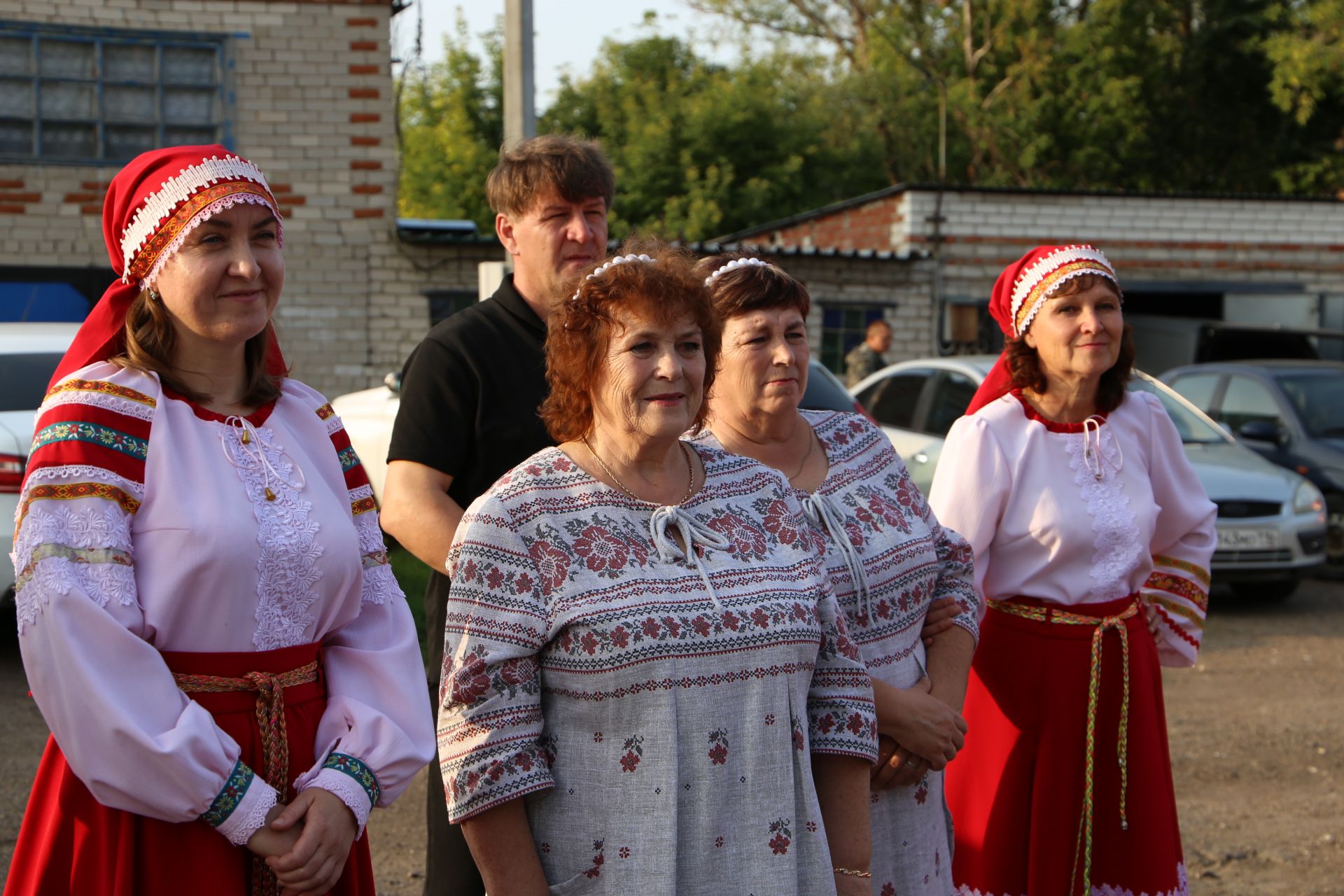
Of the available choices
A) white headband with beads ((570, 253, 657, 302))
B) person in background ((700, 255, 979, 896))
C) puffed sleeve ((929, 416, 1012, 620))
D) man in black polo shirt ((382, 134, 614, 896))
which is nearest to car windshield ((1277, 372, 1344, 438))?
puffed sleeve ((929, 416, 1012, 620))

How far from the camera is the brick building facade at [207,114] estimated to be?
13266 millimetres

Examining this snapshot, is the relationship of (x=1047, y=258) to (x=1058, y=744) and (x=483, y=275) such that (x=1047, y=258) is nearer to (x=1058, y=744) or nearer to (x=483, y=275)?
(x=1058, y=744)

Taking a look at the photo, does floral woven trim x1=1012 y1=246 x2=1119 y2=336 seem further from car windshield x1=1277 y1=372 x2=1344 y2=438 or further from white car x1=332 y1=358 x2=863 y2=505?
car windshield x1=1277 y1=372 x2=1344 y2=438

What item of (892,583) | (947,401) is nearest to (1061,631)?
(892,583)

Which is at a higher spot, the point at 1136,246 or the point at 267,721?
the point at 1136,246

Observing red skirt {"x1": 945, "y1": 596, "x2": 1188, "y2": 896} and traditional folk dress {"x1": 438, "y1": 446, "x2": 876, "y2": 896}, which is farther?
red skirt {"x1": 945, "y1": 596, "x2": 1188, "y2": 896}

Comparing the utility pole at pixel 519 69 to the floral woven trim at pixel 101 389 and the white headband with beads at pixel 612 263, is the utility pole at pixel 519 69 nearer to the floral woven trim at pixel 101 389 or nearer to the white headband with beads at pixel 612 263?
the white headband with beads at pixel 612 263

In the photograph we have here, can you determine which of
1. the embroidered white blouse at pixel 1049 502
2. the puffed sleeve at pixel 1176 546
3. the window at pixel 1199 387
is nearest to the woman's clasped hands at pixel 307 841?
the embroidered white blouse at pixel 1049 502

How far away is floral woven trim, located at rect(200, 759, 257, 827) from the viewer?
7.27 ft

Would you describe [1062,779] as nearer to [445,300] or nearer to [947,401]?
[947,401]

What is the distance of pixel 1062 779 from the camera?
3.66m

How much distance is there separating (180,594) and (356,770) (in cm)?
44

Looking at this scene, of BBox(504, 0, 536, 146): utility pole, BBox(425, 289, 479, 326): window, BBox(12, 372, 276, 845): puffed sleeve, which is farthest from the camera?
BBox(425, 289, 479, 326): window

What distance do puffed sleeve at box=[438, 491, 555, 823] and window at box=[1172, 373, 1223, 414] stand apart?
10308 mm
